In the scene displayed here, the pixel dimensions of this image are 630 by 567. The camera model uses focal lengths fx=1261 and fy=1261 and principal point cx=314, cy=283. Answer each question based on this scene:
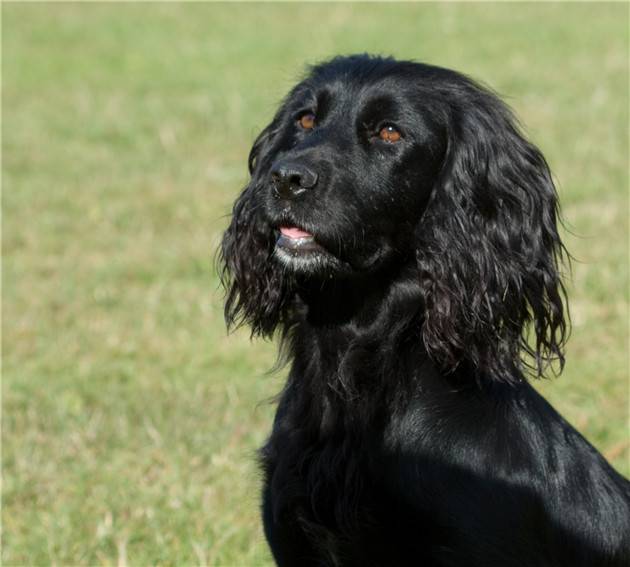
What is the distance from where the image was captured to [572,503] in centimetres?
392

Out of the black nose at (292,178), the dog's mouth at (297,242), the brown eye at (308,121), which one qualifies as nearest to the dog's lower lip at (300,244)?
the dog's mouth at (297,242)

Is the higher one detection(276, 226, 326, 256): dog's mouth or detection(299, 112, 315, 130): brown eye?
detection(299, 112, 315, 130): brown eye

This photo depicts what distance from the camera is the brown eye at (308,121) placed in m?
4.31

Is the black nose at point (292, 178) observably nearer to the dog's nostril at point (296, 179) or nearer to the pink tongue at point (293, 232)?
the dog's nostril at point (296, 179)

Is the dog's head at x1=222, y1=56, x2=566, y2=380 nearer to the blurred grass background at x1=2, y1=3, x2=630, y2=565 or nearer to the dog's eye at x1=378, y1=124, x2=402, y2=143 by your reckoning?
the dog's eye at x1=378, y1=124, x2=402, y2=143

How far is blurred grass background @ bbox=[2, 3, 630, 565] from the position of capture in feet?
17.5

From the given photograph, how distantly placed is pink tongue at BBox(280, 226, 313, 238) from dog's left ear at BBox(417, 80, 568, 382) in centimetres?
39

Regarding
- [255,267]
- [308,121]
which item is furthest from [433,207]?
[255,267]

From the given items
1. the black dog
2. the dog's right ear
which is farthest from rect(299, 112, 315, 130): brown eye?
the dog's right ear

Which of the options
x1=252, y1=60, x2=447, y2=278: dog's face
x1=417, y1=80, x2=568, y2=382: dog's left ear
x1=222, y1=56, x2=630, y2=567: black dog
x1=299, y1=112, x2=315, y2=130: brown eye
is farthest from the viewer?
x1=299, y1=112, x2=315, y2=130: brown eye

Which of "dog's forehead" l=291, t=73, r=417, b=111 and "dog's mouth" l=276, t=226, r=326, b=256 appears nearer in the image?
"dog's mouth" l=276, t=226, r=326, b=256

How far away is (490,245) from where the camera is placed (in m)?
4.11

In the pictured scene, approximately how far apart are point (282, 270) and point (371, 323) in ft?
1.14

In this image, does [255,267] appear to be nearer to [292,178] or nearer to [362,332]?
[362,332]
